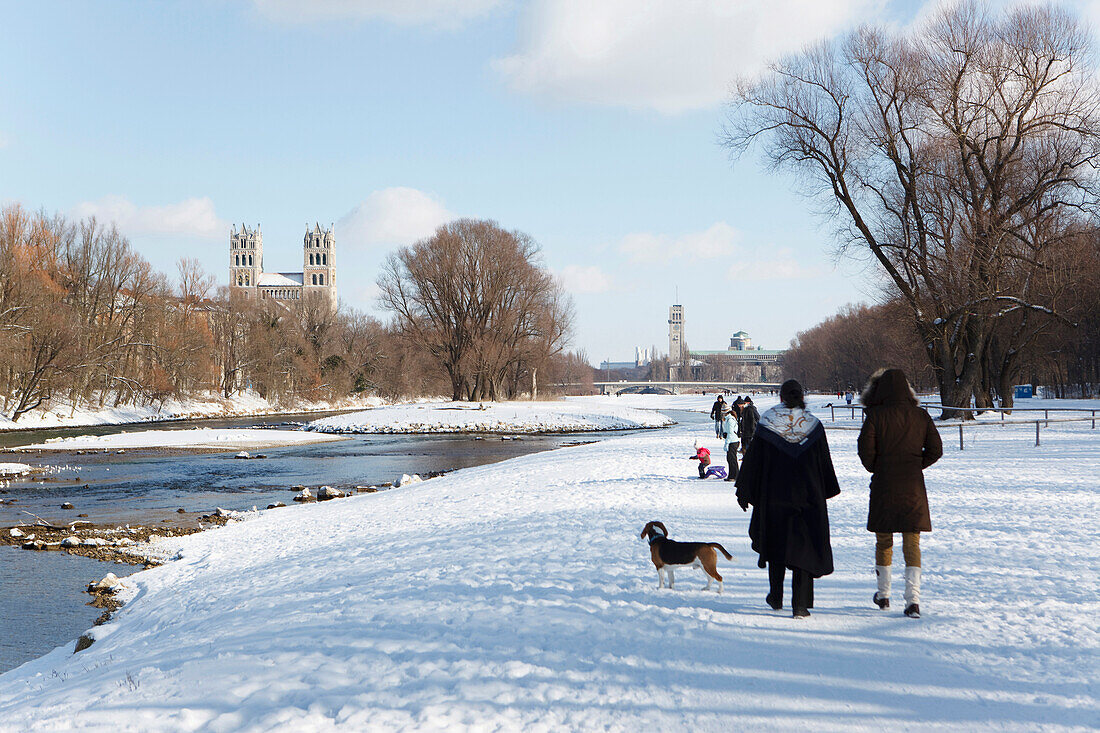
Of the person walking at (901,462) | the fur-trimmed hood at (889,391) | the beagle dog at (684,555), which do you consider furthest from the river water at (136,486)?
the fur-trimmed hood at (889,391)

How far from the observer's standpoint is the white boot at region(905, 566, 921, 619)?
244 inches

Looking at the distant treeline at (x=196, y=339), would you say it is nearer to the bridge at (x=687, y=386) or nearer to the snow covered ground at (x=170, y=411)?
the snow covered ground at (x=170, y=411)

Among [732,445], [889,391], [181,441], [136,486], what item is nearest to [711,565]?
[889,391]

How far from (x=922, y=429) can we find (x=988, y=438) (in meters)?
21.1

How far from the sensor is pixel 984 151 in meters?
27.8

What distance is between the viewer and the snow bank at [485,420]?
162ft

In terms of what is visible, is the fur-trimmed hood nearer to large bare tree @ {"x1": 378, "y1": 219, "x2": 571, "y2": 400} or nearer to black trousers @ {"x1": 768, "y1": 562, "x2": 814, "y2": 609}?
black trousers @ {"x1": 768, "y1": 562, "x2": 814, "y2": 609}

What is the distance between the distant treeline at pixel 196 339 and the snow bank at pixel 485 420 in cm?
841

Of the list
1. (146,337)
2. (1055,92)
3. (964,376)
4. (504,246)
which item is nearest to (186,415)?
(146,337)

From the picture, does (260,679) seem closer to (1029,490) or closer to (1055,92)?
(1029,490)

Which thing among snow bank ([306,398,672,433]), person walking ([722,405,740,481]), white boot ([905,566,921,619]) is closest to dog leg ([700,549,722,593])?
white boot ([905,566,921,619])

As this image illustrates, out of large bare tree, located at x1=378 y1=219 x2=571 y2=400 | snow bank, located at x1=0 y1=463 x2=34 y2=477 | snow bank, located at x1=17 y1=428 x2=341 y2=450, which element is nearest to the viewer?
snow bank, located at x1=0 y1=463 x2=34 y2=477

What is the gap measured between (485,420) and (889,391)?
44900 mm

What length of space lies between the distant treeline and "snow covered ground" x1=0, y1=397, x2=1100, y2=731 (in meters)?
41.8
